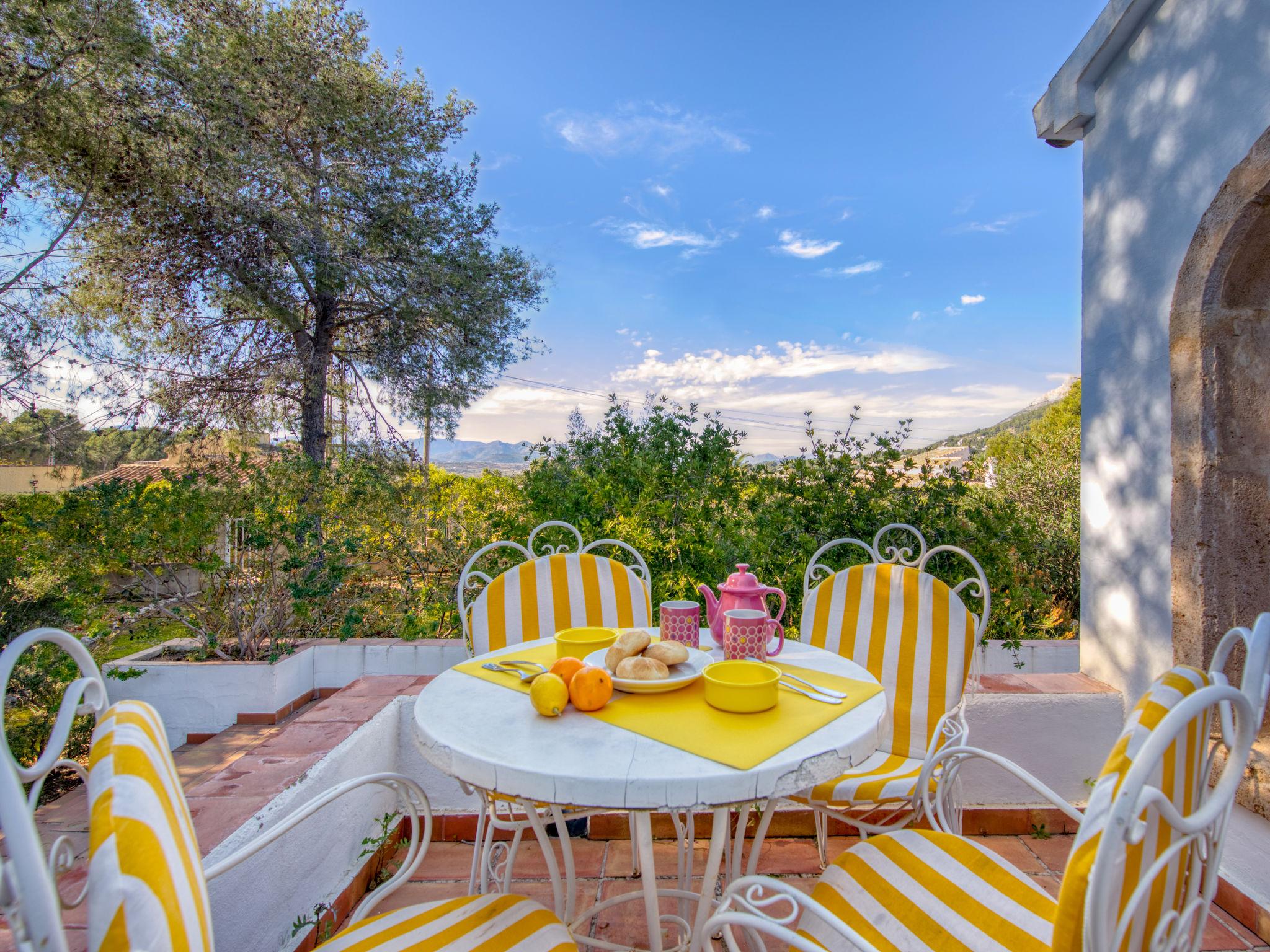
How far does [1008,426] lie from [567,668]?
9084mm

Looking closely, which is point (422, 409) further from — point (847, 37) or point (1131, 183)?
point (1131, 183)

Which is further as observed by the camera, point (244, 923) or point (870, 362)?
point (870, 362)

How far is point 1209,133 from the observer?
6.79ft

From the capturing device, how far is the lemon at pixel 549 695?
1.18m

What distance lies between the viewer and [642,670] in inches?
52.5

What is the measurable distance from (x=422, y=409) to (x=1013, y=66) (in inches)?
258

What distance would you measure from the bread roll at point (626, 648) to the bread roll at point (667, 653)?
0.06ft

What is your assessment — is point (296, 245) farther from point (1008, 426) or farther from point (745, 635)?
point (1008, 426)

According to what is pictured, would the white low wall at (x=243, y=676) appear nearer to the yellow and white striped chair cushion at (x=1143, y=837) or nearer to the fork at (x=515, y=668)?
the fork at (x=515, y=668)

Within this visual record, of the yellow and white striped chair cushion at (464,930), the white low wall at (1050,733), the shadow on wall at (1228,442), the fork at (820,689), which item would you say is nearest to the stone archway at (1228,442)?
the shadow on wall at (1228,442)

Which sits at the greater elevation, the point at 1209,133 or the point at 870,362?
the point at 870,362

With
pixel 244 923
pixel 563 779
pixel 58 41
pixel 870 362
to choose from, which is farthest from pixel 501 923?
pixel 870 362

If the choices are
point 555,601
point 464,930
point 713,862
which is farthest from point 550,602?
point 464,930

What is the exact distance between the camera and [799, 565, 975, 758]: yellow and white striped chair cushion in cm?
186
